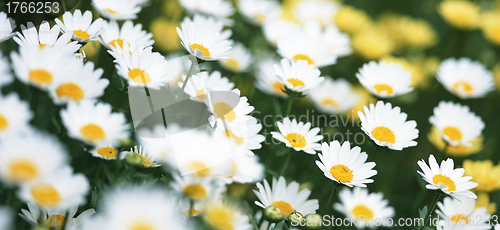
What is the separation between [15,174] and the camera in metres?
0.96

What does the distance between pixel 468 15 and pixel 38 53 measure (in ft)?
9.78

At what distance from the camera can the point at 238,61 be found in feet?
7.47

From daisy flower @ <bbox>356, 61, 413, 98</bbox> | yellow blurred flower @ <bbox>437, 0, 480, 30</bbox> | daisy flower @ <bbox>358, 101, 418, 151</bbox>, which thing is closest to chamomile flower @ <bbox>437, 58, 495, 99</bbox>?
daisy flower @ <bbox>356, 61, 413, 98</bbox>

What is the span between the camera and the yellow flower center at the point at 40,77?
1.17 m

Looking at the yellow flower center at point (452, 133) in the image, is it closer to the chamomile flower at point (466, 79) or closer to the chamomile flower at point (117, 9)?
the chamomile flower at point (466, 79)

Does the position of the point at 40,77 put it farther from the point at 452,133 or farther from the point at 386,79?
the point at 452,133

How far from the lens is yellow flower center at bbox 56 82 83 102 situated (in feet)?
3.95

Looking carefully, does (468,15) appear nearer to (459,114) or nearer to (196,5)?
(459,114)

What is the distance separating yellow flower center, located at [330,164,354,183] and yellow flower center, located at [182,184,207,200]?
1.58 ft

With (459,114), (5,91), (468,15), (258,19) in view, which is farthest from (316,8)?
(5,91)

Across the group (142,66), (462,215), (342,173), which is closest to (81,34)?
(142,66)

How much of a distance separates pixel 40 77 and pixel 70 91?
9 cm

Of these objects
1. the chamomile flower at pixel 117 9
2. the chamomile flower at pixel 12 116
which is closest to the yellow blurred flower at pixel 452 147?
the chamomile flower at pixel 117 9

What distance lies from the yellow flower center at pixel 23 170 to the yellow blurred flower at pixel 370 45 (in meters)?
2.28
